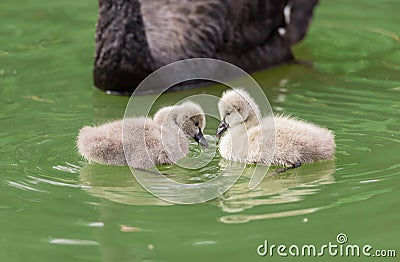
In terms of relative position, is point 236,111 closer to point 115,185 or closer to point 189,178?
point 189,178

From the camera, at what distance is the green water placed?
4.54 meters

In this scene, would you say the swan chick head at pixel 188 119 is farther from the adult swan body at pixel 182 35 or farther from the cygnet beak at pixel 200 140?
the adult swan body at pixel 182 35

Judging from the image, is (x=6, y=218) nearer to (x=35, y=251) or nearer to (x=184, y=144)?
(x=35, y=251)

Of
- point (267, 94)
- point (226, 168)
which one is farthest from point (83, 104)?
point (226, 168)

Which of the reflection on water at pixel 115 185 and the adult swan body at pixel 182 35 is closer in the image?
the reflection on water at pixel 115 185

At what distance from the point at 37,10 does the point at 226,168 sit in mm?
4223

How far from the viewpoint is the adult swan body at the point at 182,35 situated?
287 inches

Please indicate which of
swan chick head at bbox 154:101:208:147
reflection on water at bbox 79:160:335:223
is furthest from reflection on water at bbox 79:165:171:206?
swan chick head at bbox 154:101:208:147

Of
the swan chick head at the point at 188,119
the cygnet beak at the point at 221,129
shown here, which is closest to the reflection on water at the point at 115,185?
the swan chick head at the point at 188,119

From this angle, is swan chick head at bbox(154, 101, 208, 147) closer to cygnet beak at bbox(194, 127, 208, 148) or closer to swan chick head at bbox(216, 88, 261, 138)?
cygnet beak at bbox(194, 127, 208, 148)

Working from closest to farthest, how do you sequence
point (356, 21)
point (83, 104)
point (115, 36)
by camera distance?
point (83, 104)
point (115, 36)
point (356, 21)

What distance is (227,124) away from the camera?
5.64 m

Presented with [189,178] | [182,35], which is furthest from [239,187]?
[182,35]

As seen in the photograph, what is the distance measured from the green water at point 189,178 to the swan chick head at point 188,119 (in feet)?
0.94
